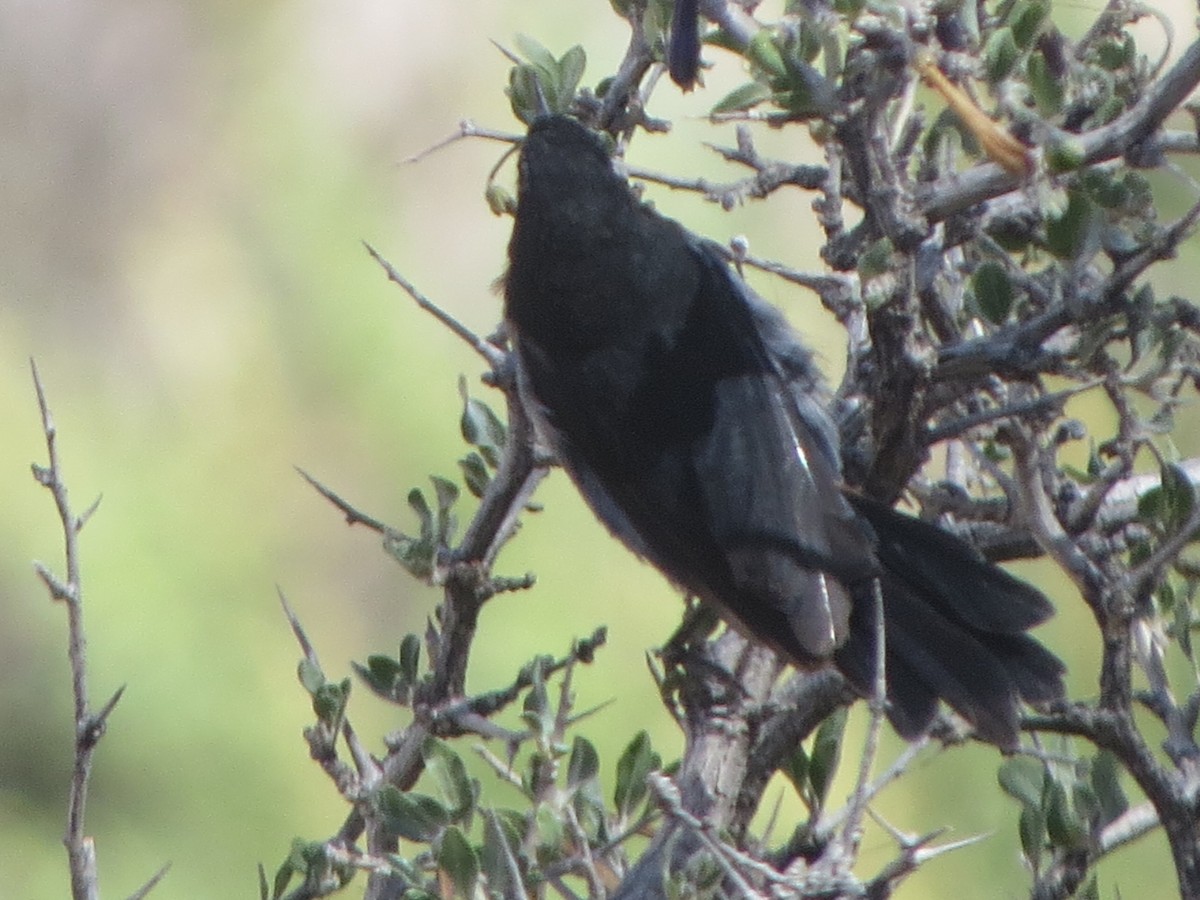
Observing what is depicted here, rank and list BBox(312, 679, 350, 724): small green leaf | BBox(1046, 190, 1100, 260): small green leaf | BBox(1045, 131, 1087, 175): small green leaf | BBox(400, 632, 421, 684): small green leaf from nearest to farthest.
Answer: BBox(1045, 131, 1087, 175): small green leaf < BBox(1046, 190, 1100, 260): small green leaf < BBox(312, 679, 350, 724): small green leaf < BBox(400, 632, 421, 684): small green leaf

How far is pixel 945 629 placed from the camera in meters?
2.91

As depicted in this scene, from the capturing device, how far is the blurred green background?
480 centimetres

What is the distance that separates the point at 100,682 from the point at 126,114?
216cm

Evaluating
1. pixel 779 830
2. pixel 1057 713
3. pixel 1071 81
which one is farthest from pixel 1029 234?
pixel 779 830

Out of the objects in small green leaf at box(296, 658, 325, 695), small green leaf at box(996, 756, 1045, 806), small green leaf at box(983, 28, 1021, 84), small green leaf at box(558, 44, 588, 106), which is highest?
small green leaf at box(558, 44, 588, 106)

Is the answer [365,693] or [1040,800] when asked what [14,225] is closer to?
[365,693]

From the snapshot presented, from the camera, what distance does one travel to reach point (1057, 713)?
2.28 m

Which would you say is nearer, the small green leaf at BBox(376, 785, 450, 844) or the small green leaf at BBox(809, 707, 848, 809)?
the small green leaf at BBox(376, 785, 450, 844)

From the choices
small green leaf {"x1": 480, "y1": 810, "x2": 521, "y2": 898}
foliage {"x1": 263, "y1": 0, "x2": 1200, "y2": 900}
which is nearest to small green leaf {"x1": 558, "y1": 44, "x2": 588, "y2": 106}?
foliage {"x1": 263, "y1": 0, "x2": 1200, "y2": 900}

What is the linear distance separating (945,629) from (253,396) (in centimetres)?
313

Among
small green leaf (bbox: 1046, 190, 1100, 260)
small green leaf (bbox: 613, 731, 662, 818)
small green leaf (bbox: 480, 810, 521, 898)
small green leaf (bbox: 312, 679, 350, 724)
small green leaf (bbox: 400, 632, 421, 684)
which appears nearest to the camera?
small green leaf (bbox: 480, 810, 521, 898)

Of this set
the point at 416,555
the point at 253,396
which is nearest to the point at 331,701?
the point at 416,555

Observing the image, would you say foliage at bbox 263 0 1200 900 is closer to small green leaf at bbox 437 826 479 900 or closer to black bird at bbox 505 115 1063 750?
small green leaf at bbox 437 826 479 900

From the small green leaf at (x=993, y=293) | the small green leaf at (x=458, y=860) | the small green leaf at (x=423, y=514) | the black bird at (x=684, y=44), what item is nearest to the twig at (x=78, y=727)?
→ the small green leaf at (x=458, y=860)
